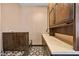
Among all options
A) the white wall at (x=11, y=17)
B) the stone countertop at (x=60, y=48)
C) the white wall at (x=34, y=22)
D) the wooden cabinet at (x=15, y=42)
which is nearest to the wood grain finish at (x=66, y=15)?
the stone countertop at (x=60, y=48)

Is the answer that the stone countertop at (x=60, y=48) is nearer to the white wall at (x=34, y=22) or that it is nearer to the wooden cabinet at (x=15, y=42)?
the wooden cabinet at (x=15, y=42)

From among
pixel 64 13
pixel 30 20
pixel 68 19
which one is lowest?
pixel 68 19

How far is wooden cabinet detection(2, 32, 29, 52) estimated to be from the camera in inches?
230

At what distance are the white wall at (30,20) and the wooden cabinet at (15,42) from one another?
2138 millimetres

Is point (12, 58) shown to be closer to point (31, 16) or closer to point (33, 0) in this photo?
point (33, 0)

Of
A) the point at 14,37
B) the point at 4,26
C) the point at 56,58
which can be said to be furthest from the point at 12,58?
the point at 4,26

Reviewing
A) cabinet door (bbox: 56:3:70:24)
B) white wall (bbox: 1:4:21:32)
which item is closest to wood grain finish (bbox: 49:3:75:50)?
cabinet door (bbox: 56:3:70:24)

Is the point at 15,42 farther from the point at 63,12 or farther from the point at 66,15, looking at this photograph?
the point at 66,15

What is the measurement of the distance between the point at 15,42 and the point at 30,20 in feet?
8.59

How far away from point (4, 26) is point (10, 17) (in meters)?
0.66

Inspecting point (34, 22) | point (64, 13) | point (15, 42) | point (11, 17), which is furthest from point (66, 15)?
point (11, 17)

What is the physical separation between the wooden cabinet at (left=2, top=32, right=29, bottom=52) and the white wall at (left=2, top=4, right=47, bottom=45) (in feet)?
7.01

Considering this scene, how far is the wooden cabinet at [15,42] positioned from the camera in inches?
230

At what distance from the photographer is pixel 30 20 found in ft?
27.0
